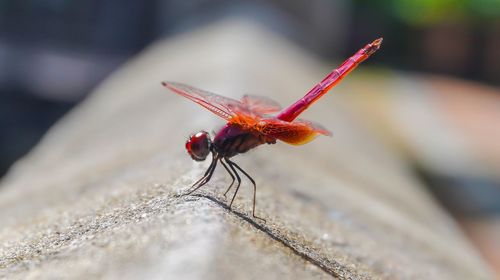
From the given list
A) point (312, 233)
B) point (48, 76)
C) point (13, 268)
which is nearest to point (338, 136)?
point (312, 233)

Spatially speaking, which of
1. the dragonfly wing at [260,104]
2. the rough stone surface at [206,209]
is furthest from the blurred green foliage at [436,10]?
the dragonfly wing at [260,104]

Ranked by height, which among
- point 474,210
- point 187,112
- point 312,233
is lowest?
point 312,233

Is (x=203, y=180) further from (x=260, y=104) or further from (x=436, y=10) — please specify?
(x=436, y=10)

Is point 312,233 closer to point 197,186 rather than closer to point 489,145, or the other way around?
point 197,186

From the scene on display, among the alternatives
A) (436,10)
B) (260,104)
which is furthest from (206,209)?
(436,10)

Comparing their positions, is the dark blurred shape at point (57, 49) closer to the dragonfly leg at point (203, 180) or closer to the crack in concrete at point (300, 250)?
the dragonfly leg at point (203, 180)

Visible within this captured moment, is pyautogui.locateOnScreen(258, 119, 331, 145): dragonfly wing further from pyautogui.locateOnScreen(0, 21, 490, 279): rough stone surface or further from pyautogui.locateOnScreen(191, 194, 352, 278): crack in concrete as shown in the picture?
pyautogui.locateOnScreen(191, 194, 352, 278): crack in concrete
